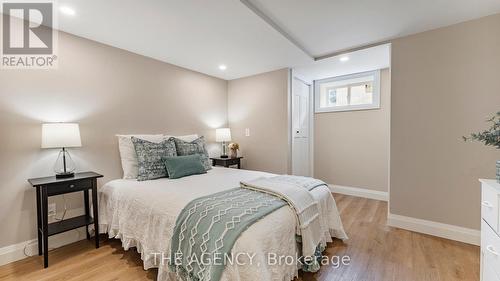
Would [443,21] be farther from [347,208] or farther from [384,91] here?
[347,208]

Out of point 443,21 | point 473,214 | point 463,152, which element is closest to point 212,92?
point 443,21

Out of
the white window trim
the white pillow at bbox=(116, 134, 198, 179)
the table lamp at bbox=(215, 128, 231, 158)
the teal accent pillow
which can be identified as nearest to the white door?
the white window trim

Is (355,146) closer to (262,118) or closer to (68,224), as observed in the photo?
(262,118)

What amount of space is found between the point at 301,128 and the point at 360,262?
8.47 ft

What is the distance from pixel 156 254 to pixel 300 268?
1.16m

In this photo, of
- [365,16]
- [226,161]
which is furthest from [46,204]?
[365,16]

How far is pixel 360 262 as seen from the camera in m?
1.96

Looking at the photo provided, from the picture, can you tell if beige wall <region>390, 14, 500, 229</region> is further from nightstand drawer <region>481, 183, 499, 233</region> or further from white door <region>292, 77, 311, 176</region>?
white door <region>292, 77, 311, 176</region>

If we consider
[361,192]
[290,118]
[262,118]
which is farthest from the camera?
[361,192]

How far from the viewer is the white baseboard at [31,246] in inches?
77.8

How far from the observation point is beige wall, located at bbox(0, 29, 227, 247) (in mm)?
2010

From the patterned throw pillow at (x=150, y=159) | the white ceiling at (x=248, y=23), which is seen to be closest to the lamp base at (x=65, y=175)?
the patterned throw pillow at (x=150, y=159)
